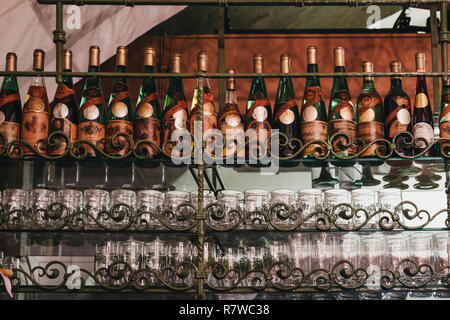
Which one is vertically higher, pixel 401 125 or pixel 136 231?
pixel 401 125

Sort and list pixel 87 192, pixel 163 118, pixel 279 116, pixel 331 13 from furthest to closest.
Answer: pixel 331 13 < pixel 279 116 < pixel 163 118 < pixel 87 192

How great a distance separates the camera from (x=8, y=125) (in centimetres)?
142

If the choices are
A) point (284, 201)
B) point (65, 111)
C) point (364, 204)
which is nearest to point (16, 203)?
point (65, 111)

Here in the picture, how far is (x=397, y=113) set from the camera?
4.99ft

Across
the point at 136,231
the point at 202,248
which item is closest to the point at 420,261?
the point at 202,248

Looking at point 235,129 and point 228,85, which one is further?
point 228,85

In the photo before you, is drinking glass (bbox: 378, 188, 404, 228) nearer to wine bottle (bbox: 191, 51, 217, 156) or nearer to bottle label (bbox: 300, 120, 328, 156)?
bottle label (bbox: 300, 120, 328, 156)

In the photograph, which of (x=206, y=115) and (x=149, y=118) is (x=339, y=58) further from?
(x=149, y=118)

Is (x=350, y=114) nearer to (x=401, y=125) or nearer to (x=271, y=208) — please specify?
(x=401, y=125)

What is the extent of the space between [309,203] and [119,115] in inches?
24.4

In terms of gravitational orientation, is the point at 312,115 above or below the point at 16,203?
above

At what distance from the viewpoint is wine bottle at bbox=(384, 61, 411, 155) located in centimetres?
148

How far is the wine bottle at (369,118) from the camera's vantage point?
4.77 feet

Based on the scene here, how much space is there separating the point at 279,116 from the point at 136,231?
57cm
